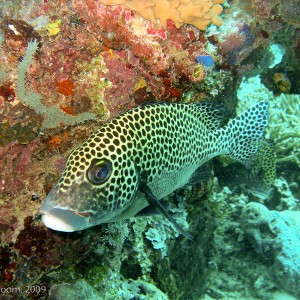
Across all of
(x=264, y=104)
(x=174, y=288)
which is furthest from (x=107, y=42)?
(x=174, y=288)

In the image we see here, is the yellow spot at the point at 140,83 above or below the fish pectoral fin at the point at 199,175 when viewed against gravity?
above

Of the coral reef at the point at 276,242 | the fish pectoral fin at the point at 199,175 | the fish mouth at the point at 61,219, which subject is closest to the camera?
the fish mouth at the point at 61,219

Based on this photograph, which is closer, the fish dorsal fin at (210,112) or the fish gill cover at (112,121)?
the fish gill cover at (112,121)

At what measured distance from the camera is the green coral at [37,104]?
3350 mm

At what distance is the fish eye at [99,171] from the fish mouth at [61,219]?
32cm

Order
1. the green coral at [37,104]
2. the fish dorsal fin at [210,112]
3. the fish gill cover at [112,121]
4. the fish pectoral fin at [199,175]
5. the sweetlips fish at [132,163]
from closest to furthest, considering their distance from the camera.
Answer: the sweetlips fish at [132,163] → the fish gill cover at [112,121] → the green coral at [37,104] → the fish dorsal fin at [210,112] → the fish pectoral fin at [199,175]

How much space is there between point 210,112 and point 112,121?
4.74 ft

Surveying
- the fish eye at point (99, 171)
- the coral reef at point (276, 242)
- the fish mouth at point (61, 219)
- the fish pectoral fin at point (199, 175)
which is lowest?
the coral reef at point (276, 242)

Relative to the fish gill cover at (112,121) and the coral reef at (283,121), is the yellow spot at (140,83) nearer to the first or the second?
the fish gill cover at (112,121)

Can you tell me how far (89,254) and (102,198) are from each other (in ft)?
4.63

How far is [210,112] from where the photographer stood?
12.4 ft

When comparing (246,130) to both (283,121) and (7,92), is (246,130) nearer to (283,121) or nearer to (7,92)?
(7,92)

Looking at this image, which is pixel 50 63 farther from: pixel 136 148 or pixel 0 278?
pixel 0 278

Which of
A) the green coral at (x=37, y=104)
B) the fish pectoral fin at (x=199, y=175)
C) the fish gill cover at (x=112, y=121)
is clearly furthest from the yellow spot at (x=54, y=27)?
the fish pectoral fin at (x=199, y=175)
